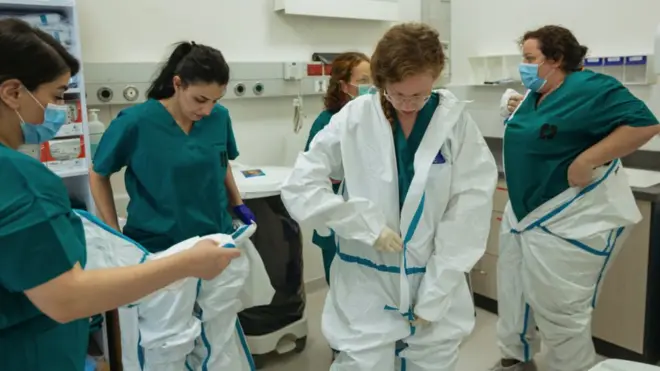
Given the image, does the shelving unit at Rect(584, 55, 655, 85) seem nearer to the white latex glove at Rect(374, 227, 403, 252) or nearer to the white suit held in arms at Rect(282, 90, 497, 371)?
the white suit held in arms at Rect(282, 90, 497, 371)

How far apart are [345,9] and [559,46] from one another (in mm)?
1347

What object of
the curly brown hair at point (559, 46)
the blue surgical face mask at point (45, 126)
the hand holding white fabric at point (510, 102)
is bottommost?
the hand holding white fabric at point (510, 102)

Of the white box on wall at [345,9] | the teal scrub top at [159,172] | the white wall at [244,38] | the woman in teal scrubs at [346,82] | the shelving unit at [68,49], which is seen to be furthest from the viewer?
the white box on wall at [345,9]

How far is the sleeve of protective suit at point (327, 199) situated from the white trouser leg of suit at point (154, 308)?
391 millimetres

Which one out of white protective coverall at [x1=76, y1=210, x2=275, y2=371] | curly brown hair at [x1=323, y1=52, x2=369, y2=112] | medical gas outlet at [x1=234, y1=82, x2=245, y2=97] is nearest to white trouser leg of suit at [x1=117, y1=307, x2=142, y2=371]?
white protective coverall at [x1=76, y1=210, x2=275, y2=371]

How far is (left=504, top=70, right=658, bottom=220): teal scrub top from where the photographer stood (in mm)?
1989

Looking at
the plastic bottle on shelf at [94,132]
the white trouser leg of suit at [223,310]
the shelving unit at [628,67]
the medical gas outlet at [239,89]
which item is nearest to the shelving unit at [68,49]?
the plastic bottle on shelf at [94,132]

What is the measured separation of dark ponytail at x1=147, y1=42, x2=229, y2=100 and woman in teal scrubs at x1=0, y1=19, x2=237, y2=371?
64 centimetres

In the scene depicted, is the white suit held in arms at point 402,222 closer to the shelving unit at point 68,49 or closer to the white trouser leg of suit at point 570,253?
the white trouser leg of suit at point 570,253

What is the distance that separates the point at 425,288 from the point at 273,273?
1.15 meters

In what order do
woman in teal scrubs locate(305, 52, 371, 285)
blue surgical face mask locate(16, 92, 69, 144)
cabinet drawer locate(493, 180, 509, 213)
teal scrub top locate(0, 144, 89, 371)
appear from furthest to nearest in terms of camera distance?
cabinet drawer locate(493, 180, 509, 213), woman in teal scrubs locate(305, 52, 371, 285), blue surgical face mask locate(16, 92, 69, 144), teal scrub top locate(0, 144, 89, 371)

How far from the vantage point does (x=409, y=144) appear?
1537mm

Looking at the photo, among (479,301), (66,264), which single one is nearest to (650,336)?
(479,301)

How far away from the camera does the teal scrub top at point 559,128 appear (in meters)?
1.99
